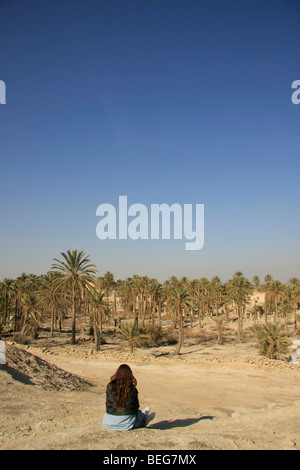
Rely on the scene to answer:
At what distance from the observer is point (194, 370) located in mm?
22688

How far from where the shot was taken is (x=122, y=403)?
5.56m

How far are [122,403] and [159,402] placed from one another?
8959 mm

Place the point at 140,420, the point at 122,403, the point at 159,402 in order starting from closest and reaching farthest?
the point at 122,403 < the point at 140,420 < the point at 159,402

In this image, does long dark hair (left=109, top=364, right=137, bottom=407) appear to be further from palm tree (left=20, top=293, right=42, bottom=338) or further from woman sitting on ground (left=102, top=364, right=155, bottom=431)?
palm tree (left=20, top=293, right=42, bottom=338)

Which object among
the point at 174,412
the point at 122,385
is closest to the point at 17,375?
the point at 174,412

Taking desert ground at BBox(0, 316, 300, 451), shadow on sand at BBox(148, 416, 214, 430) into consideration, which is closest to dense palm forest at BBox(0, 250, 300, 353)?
desert ground at BBox(0, 316, 300, 451)

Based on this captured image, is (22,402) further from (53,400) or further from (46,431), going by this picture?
(46,431)

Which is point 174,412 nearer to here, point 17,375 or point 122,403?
point 122,403

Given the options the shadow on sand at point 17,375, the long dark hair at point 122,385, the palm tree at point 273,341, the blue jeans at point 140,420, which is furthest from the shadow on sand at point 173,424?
the palm tree at point 273,341

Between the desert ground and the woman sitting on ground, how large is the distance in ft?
0.54

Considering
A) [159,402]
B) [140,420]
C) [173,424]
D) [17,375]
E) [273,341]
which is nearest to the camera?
[140,420]
